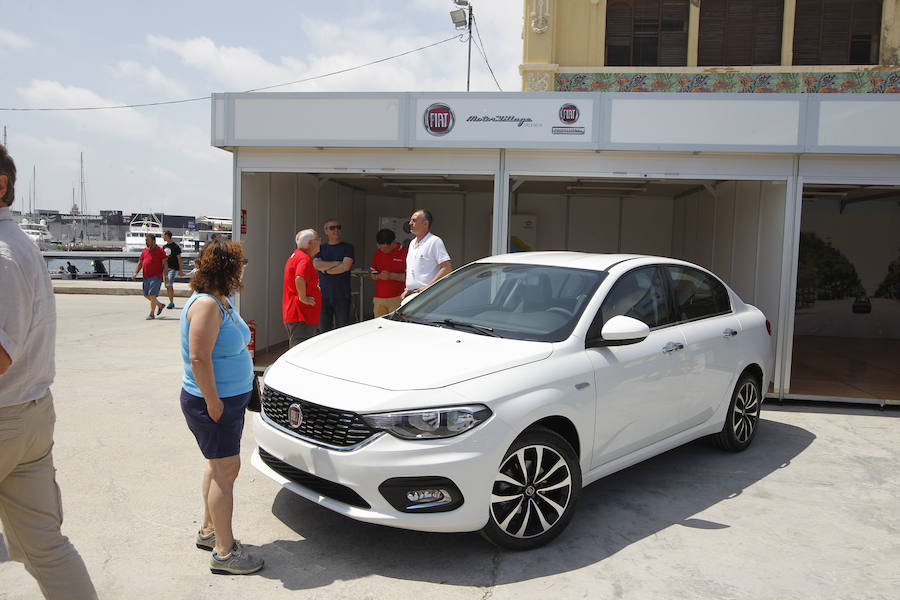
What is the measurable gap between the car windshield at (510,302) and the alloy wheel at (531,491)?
0.72 meters

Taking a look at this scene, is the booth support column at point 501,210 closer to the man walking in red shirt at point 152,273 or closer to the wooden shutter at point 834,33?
the man walking in red shirt at point 152,273

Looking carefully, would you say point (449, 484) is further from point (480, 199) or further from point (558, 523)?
point (480, 199)

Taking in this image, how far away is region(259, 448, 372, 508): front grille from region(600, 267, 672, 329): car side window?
6.01 feet

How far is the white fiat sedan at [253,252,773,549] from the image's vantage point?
3.33 meters

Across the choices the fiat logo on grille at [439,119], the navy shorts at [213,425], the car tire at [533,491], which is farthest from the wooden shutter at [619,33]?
the navy shorts at [213,425]

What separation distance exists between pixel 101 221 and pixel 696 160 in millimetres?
100672

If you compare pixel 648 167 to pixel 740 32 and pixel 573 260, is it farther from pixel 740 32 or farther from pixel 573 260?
pixel 740 32

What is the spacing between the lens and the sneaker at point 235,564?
132 inches

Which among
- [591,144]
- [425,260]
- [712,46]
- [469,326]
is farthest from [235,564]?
[712,46]

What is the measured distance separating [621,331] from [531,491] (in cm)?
107

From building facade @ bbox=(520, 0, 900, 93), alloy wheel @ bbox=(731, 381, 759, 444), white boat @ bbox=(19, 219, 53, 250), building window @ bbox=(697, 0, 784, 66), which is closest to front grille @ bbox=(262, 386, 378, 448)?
alloy wheel @ bbox=(731, 381, 759, 444)

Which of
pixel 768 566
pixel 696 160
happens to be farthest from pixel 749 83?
pixel 768 566

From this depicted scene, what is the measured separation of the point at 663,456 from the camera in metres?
5.50

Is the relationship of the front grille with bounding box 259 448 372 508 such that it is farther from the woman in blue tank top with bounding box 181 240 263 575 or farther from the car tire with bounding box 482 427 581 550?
the car tire with bounding box 482 427 581 550
